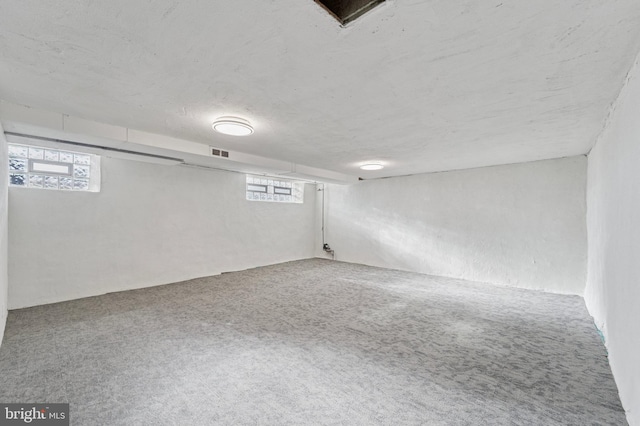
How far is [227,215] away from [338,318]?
374cm

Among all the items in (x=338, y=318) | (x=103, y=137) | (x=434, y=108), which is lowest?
(x=338, y=318)

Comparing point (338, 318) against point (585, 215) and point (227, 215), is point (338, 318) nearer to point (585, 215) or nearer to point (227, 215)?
point (227, 215)

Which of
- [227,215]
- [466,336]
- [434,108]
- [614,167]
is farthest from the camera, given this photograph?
[227,215]

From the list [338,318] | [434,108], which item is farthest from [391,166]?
[338,318]

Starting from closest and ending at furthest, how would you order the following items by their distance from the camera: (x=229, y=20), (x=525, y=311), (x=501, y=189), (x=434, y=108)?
(x=229, y=20) → (x=434, y=108) → (x=525, y=311) → (x=501, y=189)

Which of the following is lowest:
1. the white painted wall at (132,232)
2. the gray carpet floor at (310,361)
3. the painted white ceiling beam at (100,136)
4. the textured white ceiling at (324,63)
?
the gray carpet floor at (310,361)

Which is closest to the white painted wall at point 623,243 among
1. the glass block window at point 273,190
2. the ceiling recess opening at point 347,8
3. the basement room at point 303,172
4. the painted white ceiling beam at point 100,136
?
the basement room at point 303,172

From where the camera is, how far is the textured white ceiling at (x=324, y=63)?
130 cm

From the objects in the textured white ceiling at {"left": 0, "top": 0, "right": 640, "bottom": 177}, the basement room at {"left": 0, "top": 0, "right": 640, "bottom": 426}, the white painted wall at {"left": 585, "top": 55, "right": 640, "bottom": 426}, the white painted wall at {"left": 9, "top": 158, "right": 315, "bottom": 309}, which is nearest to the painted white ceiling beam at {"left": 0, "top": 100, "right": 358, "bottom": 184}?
the basement room at {"left": 0, "top": 0, "right": 640, "bottom": 426}

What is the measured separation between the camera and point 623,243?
73.6 inches

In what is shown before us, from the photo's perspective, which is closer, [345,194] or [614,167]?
[614,167]

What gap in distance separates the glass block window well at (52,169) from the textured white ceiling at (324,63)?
169 cm

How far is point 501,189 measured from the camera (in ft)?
16.4

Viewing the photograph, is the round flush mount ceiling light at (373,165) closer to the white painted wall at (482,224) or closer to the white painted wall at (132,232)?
the white painted wall at (482,224)
